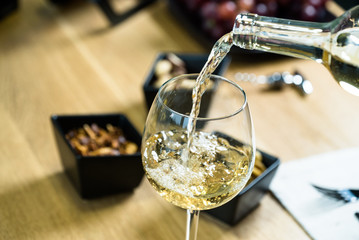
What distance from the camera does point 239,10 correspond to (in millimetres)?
1285

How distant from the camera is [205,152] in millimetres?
737

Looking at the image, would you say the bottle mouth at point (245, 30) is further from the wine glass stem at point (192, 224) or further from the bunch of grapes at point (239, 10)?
the bunch of grapes at point (239, 10)

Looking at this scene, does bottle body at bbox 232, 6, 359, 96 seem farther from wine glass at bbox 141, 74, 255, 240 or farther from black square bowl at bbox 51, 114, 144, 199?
black square bowl at bbox 51, 114, 144, 199

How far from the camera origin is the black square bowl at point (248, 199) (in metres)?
0.83

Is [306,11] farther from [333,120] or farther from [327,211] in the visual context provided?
[327,211]

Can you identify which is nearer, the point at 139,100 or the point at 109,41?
the point at 139,100

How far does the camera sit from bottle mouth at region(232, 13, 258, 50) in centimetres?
65

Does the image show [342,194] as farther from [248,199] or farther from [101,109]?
[101,109]

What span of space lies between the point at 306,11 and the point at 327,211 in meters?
0.62

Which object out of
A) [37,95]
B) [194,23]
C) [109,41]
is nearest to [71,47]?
[109,41]

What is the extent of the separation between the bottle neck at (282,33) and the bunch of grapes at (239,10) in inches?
24.9

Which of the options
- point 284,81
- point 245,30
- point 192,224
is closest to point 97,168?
point 192,224

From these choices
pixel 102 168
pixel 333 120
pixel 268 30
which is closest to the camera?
pixel 268 30

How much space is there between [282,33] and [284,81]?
577 millimetres
